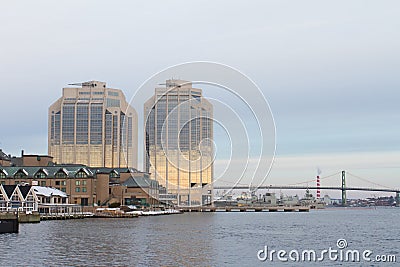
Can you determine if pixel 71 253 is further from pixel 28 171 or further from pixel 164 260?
pixel 28 171

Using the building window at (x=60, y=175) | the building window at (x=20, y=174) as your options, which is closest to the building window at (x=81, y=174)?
the building window at (x=60, y=175)

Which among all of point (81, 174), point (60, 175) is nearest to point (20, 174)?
point (60, 175)

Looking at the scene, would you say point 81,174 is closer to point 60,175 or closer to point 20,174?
point 60,175

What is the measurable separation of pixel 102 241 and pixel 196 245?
1225 cm

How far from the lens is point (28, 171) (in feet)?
654

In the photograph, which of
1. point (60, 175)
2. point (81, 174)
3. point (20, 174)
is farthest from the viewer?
point (20, 174)

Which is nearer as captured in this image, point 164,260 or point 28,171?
point 164,260

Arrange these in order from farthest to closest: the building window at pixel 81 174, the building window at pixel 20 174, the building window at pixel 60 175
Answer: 1. the building window at pixel 20 174
2. the building window at pixel 81 174
3. the building window at pixel 60 175

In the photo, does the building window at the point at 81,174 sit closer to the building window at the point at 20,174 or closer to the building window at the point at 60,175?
the building window at the point at 60,175

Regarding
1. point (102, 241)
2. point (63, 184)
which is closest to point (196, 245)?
point (102, 241)

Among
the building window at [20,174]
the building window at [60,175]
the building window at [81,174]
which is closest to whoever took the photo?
the building window at [60,175]

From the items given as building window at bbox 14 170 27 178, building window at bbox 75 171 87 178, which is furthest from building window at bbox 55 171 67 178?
building window at bbox 14 170 27 178

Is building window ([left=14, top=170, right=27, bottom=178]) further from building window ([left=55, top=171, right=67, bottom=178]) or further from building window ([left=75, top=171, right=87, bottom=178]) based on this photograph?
building window ([left=75, top=171, right=87, bottom=178])

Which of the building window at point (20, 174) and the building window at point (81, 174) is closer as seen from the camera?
the building window at point (81, 174)
